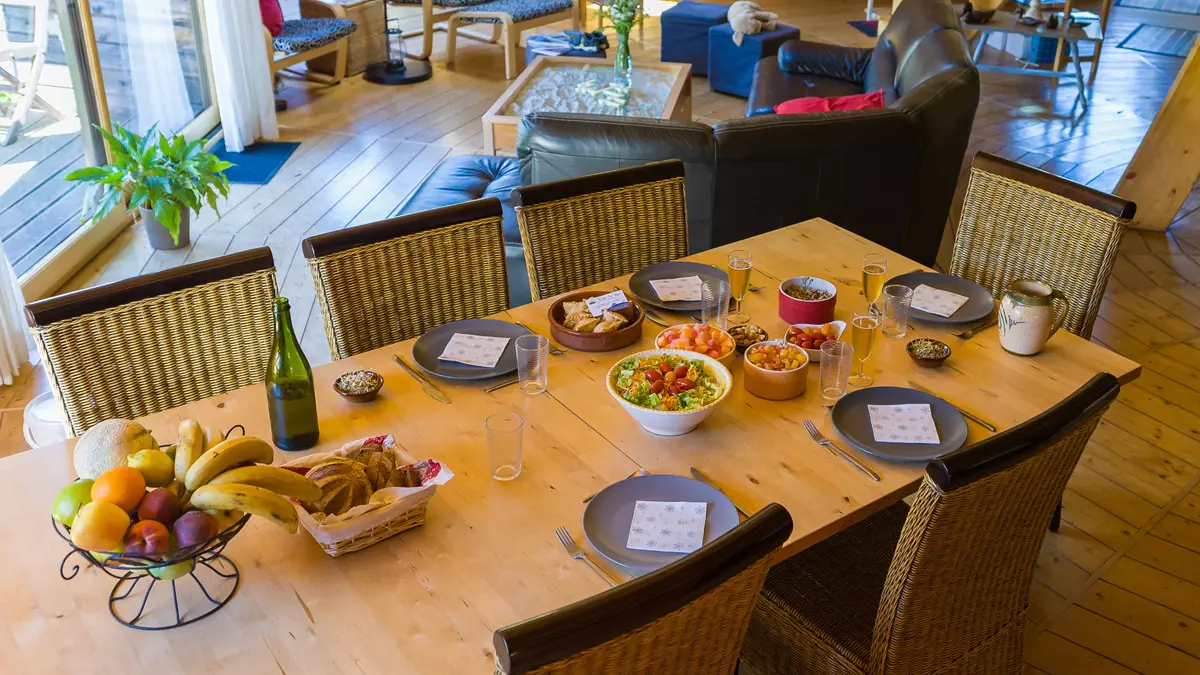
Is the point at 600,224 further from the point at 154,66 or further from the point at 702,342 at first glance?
the point at 154,66

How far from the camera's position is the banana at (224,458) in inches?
51.4

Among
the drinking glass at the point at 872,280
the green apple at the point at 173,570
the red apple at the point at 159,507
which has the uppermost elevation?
the red apple at the point at 159,507

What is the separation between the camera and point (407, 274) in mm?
2184

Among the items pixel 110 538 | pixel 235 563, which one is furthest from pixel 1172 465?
pixel 110 538

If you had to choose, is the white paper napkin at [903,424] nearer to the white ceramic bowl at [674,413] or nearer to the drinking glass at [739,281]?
the white ceramic bowl at [674,413]

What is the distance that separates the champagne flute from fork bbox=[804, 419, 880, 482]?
0.19 meters

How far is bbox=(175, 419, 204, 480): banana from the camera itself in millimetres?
1340

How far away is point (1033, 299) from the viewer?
1.90 meters

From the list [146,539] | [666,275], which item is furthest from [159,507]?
[666,275]

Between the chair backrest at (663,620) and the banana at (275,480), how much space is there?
46cm

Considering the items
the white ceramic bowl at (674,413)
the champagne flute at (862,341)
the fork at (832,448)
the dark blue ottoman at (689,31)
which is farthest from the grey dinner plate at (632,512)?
the dark blue ottoman at (689,31)

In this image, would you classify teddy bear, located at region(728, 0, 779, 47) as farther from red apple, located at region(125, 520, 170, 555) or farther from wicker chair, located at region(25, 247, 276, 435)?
red apple, located at region(125, 520, 170, 555)

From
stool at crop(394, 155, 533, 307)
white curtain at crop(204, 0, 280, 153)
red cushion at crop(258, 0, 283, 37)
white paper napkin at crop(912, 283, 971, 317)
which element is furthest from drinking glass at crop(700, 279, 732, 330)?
red cushion at crop(258, 0, 283, 37)

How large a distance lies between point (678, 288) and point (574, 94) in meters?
3.05
